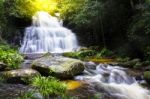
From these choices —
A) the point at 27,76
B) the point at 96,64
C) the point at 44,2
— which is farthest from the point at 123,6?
the point at 44,2

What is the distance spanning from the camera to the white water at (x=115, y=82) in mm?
10203

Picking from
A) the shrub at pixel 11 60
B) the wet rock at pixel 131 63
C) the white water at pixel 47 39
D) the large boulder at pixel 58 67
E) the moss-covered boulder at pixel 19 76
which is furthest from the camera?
the white water at pixel 47 39

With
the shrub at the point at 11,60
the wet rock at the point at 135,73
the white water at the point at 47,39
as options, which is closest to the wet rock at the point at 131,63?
the wet rock at the point at 135,73

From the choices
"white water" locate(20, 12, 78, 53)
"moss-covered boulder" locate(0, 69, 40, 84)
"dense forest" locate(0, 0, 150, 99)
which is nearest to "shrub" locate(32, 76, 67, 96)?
"moss-covered boulder" locate(0, 69, 40, 84)

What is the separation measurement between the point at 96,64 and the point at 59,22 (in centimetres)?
1005

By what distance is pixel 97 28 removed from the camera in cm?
1975

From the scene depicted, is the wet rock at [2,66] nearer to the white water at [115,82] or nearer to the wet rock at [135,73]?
the white water at [115,82]

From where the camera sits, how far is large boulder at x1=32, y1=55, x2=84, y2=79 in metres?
11.6

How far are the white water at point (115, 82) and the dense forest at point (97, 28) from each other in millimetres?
879

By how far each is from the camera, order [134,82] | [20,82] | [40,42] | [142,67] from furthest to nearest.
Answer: [40,42], [142,67], [134,82], [20,82]

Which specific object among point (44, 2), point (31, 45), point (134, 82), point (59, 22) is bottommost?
point (134, 82)

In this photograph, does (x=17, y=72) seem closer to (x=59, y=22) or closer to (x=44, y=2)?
(x=59, y=22)

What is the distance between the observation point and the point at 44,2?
2736 cm

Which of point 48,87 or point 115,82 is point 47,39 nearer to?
point 115,82
